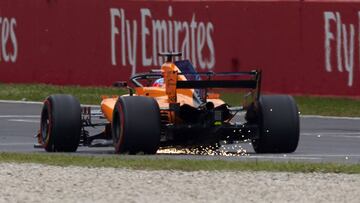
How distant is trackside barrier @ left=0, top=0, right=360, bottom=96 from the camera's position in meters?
27.9

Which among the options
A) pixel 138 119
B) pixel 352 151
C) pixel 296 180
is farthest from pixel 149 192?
pixel 352 151

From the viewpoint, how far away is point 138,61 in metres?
30.3

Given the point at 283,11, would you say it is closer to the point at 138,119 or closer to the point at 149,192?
the point at 138,119

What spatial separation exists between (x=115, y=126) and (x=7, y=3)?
15.0 m

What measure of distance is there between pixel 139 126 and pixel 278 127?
1893 millimetres

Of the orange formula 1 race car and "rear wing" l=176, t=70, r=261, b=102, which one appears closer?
"rear wing" l=176, t=70, r=261, b=102

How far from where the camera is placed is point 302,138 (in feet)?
71.4

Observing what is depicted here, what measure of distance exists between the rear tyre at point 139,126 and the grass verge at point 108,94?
9.74 m

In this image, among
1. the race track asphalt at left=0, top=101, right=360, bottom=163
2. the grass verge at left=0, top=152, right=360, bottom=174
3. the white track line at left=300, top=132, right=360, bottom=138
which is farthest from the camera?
the white track line at left=300, top=132, right=360, bottom=138

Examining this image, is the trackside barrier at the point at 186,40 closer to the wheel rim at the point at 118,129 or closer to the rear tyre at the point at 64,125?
the rear tyre at the point at 64,125

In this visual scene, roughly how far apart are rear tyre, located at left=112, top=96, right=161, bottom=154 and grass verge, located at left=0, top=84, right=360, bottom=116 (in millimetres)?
9742

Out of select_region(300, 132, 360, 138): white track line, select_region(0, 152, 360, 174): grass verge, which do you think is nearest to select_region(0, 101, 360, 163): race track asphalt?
select_region(300, 132, 360, 138): white track line

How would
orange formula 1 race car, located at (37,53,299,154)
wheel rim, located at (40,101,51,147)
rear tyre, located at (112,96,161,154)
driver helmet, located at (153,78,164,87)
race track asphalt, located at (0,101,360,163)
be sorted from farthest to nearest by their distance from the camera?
driver helmet, located at (153,78,164,87) < wheel rim, located at (40,101,51,147) < orange formula 1 race car, located at (37,53,299,154) < race track asphalt, located at (0,101,360,163) < rear tyre, located at (112,96,161,154)

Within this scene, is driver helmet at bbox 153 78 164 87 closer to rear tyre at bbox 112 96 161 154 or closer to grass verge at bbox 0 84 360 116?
rear tyre at bbox 112 96 161 154
